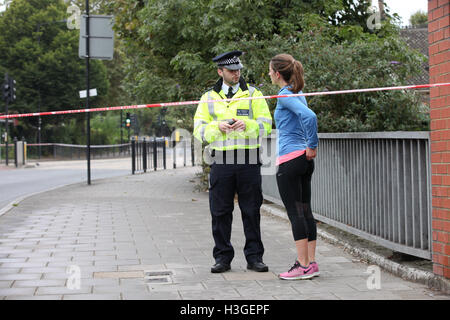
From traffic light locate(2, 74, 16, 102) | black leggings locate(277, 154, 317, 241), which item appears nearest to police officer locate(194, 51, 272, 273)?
black leggings locate(277, 154, 317, 241)

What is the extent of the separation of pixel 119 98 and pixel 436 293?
166 feet

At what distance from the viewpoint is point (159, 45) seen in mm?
14398

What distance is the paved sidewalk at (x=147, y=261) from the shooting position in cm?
480

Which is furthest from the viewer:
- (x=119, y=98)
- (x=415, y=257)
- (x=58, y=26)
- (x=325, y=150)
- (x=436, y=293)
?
(x=119, y=98)

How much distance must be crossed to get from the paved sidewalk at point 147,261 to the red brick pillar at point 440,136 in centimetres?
→ 35

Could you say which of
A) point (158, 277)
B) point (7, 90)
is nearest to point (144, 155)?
point (7, 90)

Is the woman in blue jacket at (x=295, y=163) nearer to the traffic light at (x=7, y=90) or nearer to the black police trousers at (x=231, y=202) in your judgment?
the black police trousers at (x=231, y=202)

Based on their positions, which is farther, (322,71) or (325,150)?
(322,71)

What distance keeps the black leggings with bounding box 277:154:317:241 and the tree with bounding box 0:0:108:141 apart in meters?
42.4

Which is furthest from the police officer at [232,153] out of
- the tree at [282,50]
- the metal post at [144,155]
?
the metal post at [144,155]

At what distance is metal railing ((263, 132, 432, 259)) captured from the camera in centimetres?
511

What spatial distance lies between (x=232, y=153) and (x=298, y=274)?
1.15 m
